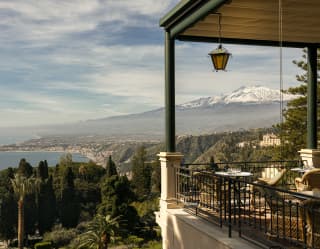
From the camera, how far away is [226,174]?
6.56 metres

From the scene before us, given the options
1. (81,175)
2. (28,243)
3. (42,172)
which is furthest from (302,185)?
(81,175)

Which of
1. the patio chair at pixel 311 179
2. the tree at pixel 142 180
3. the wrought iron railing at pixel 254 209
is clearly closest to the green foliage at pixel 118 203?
the tree at pixel 142 180

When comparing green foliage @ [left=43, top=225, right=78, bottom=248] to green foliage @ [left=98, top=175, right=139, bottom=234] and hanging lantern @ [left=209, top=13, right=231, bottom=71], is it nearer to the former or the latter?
green foliage @ [left=98, top=175, right=139, bottom=234]

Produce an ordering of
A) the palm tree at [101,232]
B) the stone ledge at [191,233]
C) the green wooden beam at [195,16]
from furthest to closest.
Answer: the palm tree at [101,232], the green wooden beam at [195,16], the stone ledge at [191,233]

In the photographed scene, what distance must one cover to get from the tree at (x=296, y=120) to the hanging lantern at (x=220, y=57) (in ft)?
53.4

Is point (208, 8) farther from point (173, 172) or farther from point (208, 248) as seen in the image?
point (208, 248)

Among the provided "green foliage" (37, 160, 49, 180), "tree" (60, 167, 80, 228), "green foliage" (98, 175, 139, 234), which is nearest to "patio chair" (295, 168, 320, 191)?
"green foliage" (98, 175, 139, 234)

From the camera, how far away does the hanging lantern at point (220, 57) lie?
6.54m

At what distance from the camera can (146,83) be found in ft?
634

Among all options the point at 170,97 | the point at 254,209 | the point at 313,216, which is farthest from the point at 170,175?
the point at 313,216

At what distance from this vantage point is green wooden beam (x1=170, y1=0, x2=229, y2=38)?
17.3ft

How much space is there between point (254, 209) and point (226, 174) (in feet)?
4.41

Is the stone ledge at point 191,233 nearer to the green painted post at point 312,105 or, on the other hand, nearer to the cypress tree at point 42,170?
the green painted post at point 312,105

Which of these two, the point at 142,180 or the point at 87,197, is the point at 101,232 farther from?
the point at 87,197
